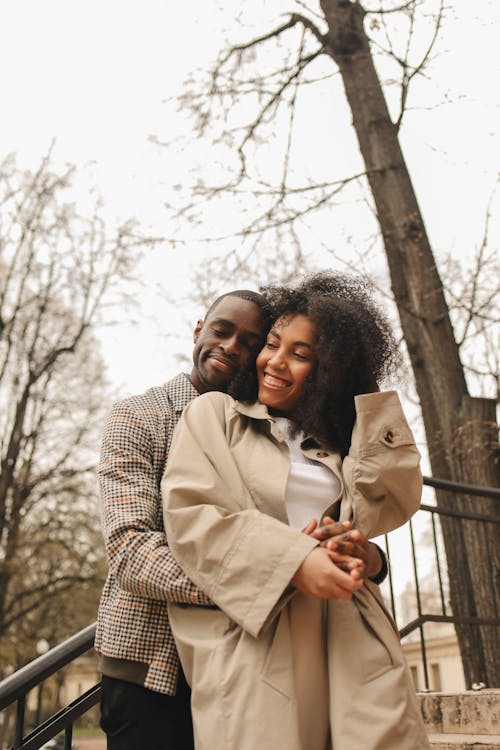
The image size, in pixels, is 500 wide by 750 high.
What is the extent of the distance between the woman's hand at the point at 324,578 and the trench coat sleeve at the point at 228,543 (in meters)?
0.02

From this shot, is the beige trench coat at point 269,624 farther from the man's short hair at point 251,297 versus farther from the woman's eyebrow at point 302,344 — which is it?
the man's short hair at point 251,297

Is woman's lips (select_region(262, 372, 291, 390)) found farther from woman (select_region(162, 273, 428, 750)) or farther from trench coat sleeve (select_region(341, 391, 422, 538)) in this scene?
trench coat sleeve (select_region(341, 391, 422, 538))

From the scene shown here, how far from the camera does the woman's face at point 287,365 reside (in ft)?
6.92

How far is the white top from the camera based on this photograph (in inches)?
75.0

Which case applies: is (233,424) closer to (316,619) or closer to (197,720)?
(316,619)

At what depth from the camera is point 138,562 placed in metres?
1.76

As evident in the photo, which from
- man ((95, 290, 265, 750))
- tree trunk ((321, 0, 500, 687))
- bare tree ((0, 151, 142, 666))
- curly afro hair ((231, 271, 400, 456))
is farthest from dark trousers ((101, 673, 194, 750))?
bare tree ((0, 151, 142, 666))

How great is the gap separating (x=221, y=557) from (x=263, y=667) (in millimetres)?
249

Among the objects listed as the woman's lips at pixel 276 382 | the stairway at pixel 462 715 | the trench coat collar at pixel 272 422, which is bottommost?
the stairway at pixel 462 715

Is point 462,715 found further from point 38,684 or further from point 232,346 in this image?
point 232,346

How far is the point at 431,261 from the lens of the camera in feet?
19.2

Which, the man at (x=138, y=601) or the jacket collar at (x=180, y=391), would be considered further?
the jacket collar at (x=180, y=391)

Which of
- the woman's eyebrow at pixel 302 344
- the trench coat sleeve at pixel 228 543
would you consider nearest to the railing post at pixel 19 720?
the trench coat sleeve at pixel 228 543

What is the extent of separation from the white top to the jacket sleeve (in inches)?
13.0
